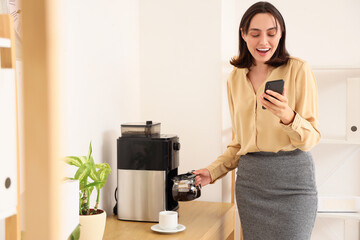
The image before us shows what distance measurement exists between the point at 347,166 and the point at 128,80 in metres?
1.28

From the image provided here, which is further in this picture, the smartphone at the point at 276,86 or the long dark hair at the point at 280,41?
the long dark hair at the point at 280,41

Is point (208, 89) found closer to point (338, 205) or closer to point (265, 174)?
point (265, 174)

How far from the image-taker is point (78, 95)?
1691 millimetres

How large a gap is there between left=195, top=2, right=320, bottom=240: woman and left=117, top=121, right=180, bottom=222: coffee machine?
30cm

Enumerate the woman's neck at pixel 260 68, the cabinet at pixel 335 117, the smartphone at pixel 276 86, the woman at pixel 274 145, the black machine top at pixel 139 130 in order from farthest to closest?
1. the cabinet at pixel 335 117
2. the black machine top at pixel 139 130
3. the woman's neck at pixel 260 68
4. the woman at pixel 274 145
5. the smartphone at pixel 276 86

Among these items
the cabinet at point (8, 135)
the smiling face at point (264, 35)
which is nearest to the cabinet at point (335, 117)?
the smiling face at point (264, 35)

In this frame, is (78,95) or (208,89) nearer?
(78,95)

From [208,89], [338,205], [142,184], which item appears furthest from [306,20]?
[142,184]

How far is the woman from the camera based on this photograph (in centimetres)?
161

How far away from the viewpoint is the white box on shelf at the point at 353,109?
217 centimetres

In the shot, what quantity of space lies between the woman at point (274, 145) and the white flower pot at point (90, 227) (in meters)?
0.60

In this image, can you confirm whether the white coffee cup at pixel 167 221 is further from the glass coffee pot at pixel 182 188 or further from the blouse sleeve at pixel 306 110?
the blouse sleeve at pixel 306 110

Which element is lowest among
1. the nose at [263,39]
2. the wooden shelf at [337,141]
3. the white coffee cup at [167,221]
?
the white coffee cup at [167,221]

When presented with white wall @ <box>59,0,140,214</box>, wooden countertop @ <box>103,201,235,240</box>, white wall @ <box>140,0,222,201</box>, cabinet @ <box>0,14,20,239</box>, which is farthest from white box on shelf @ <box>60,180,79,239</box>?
white wall @ <box>140,0,222,201</box>
